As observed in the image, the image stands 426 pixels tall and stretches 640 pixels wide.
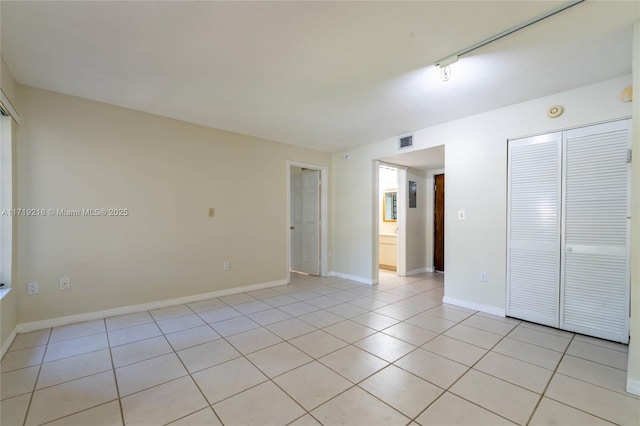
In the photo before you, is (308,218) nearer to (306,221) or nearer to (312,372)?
(306,221)

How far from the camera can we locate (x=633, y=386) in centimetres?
182

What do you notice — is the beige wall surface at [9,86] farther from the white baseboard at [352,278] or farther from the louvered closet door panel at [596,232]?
the louvered closet door panel at [596,232]

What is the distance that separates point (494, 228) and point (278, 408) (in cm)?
305

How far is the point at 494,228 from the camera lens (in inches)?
130

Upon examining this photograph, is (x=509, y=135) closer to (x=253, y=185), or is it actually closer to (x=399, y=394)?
(x=399, y=394)

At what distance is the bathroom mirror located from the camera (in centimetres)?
655

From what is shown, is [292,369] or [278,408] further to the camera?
[292,369]

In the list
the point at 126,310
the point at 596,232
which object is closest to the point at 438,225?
the point at 596,232

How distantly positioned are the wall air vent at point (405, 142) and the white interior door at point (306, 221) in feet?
5.80

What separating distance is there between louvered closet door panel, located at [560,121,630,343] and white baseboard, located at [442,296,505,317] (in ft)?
1.93

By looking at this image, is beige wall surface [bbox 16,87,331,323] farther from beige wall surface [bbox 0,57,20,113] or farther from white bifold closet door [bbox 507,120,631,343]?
white bifold closet door [bbox 507,120,631,343]

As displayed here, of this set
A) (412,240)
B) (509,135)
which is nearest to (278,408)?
(509,135)

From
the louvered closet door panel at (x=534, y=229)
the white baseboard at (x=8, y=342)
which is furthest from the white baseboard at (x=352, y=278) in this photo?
the white baseboard at (x=8, y=342)

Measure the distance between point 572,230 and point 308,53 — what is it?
310 centimetres
